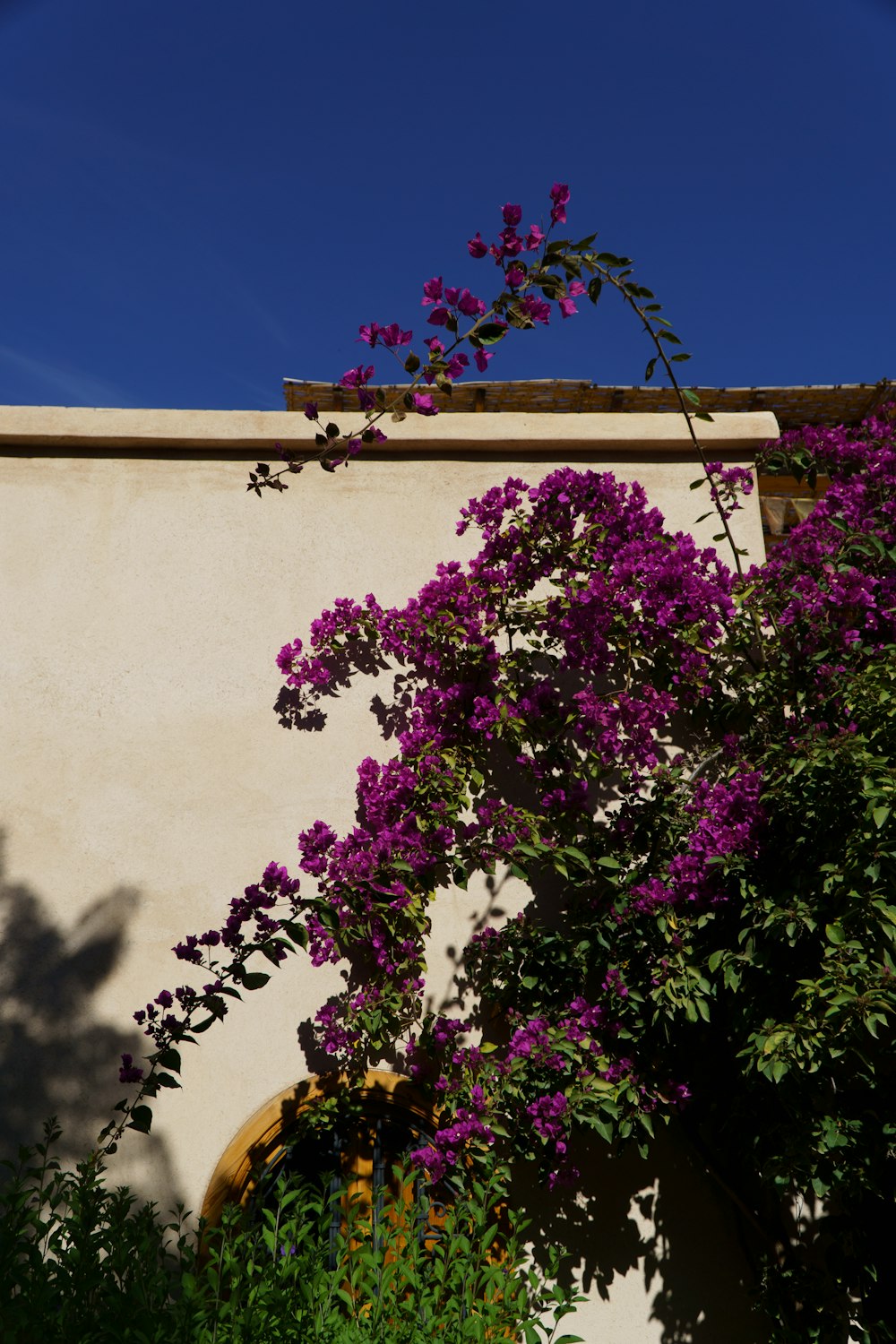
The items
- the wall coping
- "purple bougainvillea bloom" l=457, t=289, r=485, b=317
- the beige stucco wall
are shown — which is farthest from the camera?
the wall coping

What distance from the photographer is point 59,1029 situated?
373cm

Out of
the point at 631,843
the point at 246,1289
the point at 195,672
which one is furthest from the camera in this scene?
the point at 195,672

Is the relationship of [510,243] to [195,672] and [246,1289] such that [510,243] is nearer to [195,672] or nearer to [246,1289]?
[195,672]

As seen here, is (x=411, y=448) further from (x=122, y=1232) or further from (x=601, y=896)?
(x=122, y=1232)

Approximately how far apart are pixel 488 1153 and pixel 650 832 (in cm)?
127

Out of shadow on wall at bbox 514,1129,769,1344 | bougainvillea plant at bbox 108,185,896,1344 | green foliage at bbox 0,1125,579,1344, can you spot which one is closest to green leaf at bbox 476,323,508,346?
bougainvillea plant at bbox 108,185,896,1344

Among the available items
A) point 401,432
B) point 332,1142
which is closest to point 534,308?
point 401,432

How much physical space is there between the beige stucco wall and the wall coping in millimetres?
11

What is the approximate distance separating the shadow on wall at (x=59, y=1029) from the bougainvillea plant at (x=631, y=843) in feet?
0.56

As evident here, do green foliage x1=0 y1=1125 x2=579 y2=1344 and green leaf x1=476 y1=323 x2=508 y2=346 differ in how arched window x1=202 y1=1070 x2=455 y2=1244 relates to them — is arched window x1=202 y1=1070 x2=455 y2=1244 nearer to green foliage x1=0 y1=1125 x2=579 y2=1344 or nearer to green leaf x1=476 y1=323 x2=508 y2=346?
green foliage x1=0 y1=1125 x2=579 y2=1344

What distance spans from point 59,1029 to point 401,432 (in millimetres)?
2875

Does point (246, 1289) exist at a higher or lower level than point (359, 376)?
lower

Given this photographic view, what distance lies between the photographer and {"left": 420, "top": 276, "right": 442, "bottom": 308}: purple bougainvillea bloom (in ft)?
9.20

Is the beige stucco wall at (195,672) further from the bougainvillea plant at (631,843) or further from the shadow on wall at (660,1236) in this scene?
the bougainvillea plant at (631,843)
